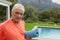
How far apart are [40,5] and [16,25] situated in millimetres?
22360

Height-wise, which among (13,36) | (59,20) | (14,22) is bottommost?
(59,20)

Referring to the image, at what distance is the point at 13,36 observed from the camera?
7.24 feet

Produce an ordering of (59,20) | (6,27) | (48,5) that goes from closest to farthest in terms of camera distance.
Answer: (6,27)
(59,20)
(48,5)

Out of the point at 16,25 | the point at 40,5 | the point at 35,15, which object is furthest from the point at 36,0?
the point at 16,25

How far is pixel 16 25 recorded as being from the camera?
2.28 metres

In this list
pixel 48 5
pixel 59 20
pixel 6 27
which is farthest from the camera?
pixel 48 5

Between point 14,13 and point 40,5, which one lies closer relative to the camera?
point 14,13

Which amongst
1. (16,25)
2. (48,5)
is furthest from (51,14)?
(16,25)

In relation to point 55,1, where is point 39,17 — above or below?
below

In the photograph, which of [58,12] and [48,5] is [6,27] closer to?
[58,12]

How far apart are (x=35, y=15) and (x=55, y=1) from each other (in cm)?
536

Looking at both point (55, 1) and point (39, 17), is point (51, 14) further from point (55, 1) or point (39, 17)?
point (55, 1)

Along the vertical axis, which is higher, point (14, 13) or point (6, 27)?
point (14, 13)

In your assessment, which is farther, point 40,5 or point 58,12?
point 40,5
